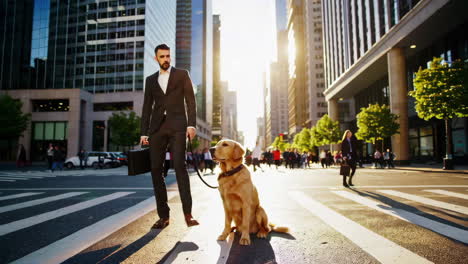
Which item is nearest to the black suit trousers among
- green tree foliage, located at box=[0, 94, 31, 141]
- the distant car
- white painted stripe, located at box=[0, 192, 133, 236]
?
white painted stripe, located at box=[0, 192, 133, 236]

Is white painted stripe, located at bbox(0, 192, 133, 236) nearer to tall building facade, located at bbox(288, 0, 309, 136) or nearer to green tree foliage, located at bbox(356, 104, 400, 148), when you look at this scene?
green tree foliage, located at bbox(356, 104, 400, 148)

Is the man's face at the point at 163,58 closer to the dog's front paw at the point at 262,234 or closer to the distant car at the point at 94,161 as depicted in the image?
the dog's front paw at the point at 262,234

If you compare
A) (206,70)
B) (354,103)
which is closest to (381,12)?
(354,103)

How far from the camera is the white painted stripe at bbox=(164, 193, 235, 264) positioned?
2.29 m

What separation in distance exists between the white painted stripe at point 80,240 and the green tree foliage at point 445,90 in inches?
743

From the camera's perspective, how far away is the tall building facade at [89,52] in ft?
148

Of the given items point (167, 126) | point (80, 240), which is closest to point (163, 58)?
point (167, 126)

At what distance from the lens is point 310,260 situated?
2.25 meters

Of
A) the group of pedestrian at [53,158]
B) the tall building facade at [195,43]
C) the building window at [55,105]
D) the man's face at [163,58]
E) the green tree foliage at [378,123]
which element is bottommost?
the group of pedestrian at [53,158]

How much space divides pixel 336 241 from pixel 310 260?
0.68m

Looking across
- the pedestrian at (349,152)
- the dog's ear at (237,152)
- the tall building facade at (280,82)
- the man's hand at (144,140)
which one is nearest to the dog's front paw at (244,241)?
the dog's ear at (237,152)

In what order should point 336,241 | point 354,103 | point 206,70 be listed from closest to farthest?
point 336,241 < point 354,103 < point 206,70

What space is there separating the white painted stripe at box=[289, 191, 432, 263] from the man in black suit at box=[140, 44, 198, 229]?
193 cm

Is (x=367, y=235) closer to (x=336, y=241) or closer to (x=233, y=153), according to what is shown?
(x=336, y=241)
